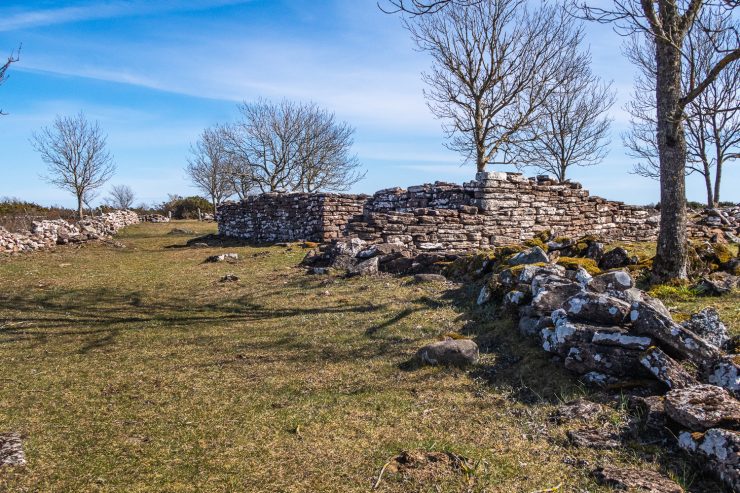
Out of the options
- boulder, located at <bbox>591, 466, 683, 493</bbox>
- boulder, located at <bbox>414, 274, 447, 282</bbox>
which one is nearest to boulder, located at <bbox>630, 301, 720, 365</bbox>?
boulder, located at <bbox>591, 466, 683, 493</bbox>

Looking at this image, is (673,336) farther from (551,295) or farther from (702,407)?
(551,295)

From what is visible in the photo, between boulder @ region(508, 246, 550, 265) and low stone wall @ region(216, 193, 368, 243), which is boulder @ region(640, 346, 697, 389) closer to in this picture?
boulder @ region(508, 246, 550, 265)

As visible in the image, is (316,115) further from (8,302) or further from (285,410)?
(285,410)

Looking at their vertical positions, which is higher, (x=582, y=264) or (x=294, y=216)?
(x=294, y=216)

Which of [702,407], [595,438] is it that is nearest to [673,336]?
[702,407]

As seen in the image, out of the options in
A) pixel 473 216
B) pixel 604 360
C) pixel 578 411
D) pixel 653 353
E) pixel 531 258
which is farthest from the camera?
pixel 473 216

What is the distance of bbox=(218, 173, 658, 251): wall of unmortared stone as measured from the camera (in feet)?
44.1

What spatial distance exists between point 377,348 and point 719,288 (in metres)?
4.87

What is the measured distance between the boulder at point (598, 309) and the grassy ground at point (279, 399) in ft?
2.05

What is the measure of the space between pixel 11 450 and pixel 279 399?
2010mm

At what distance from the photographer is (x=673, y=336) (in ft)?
13.5

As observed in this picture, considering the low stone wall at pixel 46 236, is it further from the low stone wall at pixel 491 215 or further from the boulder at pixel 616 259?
the boulder at pixel 616 259

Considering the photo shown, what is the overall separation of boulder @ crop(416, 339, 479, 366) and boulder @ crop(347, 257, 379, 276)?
521 centimetres

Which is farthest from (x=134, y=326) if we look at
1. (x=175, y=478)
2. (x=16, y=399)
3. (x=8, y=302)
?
(x=175, y=478)
